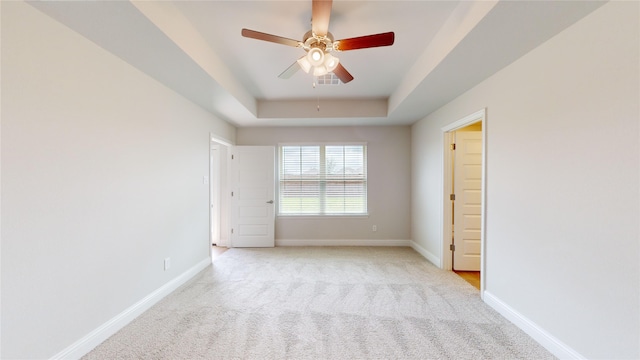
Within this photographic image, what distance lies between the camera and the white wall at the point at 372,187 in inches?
192

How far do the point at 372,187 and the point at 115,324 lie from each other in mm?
4123

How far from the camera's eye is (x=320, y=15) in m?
1.70

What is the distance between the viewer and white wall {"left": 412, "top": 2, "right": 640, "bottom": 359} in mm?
1416

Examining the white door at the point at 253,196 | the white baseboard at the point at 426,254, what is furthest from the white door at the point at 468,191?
the white door at the point at 253,196

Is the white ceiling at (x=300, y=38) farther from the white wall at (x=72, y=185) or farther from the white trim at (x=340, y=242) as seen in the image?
Result: the white trim at (x=340, y=242)

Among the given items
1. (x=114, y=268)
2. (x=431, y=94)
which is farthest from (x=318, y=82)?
(x=114, y=268)

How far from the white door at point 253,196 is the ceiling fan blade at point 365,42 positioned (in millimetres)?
3061

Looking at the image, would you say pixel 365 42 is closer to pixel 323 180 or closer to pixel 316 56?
pixel 316 56

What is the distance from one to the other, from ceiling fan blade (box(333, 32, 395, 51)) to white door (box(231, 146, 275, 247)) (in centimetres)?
306

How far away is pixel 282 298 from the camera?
8.93ft

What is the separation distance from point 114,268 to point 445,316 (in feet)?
10.0

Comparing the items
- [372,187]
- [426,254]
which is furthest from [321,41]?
[426,254]

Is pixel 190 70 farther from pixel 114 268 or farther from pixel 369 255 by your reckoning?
pixel 369 255

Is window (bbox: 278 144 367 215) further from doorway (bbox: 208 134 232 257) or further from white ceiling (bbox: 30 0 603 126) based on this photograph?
white ceiling (bbox: 30 0 603 126)
